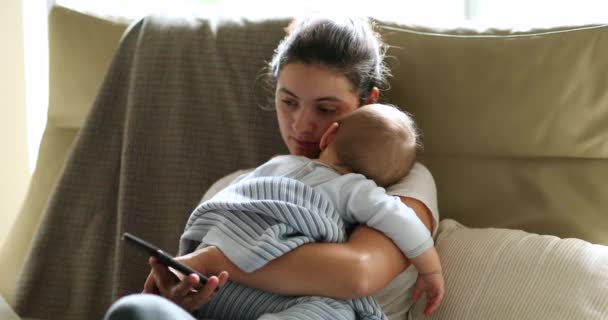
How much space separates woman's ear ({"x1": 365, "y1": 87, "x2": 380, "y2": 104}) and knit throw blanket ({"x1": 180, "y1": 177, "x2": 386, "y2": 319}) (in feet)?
1.12

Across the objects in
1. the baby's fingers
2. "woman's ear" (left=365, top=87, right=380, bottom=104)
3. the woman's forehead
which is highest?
the woman's forehead

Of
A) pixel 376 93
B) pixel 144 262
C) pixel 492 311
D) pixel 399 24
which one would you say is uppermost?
pixel 399 24

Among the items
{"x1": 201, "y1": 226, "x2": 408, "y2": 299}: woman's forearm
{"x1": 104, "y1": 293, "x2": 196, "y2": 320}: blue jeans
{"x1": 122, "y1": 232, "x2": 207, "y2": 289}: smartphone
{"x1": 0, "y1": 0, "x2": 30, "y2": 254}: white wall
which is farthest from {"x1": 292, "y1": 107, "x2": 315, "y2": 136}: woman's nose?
{"x1": 0, "y1": 0, "x2": 30, "y2": 254}: white wall

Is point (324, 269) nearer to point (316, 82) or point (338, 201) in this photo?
point (338, 201)

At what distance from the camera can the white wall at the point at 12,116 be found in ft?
8.23

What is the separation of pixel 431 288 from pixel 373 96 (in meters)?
0.42

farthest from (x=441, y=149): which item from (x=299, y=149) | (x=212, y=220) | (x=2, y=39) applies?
(x=2, y=39)

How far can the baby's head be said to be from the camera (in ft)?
4.88

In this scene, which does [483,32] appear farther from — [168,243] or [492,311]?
[168,243]

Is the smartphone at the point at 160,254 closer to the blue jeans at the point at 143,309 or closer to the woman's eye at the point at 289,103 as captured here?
the blue jeans at the point at 143,309

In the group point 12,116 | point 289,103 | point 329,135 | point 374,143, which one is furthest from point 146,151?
point 12,116

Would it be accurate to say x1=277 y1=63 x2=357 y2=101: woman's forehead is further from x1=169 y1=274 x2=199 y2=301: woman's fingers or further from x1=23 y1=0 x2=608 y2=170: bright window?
x1=23 y1=0 x2=608 y2=170: bright window

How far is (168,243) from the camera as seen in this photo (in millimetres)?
1889

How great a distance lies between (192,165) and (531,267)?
0.78 m
